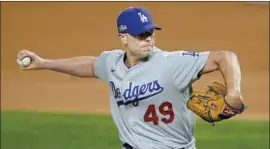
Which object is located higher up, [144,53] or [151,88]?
[144,53]

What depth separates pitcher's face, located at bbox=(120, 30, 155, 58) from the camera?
5.12 m

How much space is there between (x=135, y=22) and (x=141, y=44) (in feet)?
0.49

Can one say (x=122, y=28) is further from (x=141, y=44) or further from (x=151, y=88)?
(x=151, y=88)

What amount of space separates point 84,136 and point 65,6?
5.80 meters

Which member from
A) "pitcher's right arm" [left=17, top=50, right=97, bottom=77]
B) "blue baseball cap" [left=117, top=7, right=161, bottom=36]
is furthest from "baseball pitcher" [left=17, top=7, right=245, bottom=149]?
"pitcher's right arm" [left=17, top=50, right=97, bottom=77]

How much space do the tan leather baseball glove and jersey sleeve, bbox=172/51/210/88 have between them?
14cm

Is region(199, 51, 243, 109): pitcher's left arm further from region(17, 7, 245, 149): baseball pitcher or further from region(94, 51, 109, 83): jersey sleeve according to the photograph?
region(94, 51, 109, 83): jersey sleeve

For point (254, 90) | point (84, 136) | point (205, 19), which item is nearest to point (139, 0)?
point (205, 19)

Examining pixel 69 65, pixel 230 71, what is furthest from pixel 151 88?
→ pixel 69 65

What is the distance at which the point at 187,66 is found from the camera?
5.07 metres

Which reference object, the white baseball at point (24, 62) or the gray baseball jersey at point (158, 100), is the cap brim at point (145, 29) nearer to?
the gray baseball jersey at point (158, 100)

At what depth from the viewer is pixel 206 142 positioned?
982 centimetres

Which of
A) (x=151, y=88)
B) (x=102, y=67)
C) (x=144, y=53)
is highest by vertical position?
(x=144, y=53)

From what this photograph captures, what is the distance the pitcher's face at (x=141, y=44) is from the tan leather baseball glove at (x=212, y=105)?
1.39 feet
